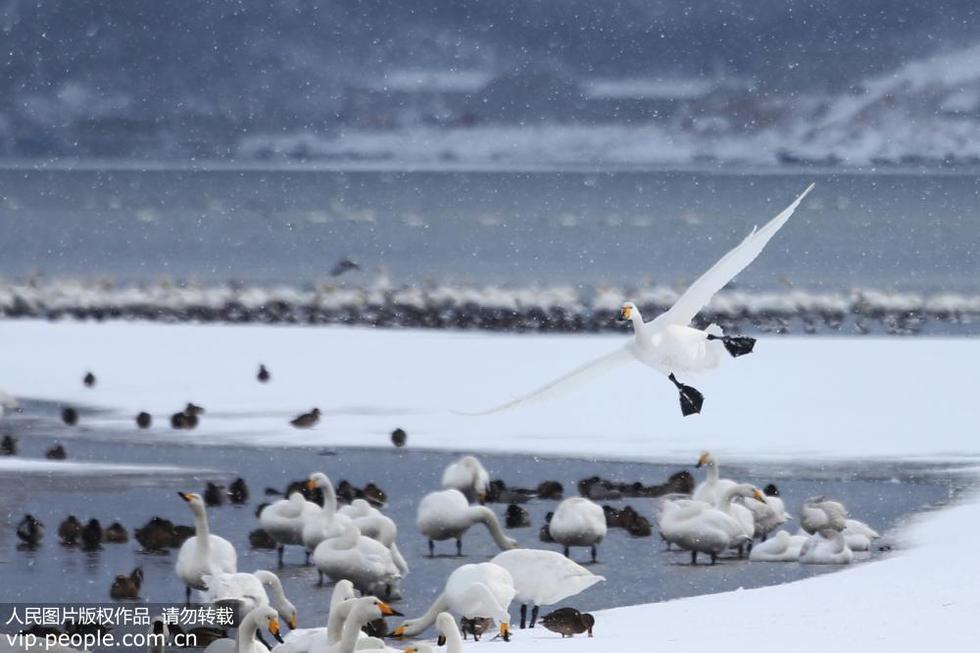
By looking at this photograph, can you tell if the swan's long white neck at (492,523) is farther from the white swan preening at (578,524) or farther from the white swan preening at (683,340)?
the white swan preening at (683,340)

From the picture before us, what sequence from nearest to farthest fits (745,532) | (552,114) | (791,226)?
(745,532) < (791,226) < (552,114)

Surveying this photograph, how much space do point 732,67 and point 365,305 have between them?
129933mm

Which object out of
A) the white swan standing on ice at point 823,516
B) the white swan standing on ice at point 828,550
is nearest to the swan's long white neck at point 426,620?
the white swan standing on ice at point 828,550

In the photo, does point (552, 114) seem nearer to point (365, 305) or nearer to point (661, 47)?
point (661, 47)

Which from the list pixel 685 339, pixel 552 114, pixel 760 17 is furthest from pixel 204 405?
pixel 760 17

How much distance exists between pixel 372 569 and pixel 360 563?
0.26 feet

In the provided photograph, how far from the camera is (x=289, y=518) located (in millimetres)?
13469

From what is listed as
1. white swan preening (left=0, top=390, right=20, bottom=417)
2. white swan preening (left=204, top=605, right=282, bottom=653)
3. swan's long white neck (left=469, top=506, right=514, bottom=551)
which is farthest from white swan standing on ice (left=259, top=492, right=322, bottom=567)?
white swan preening (left=0, top=390, right=20, bottom=417)

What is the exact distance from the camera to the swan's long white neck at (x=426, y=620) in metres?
11.0

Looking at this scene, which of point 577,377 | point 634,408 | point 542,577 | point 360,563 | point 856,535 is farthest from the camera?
point 634,408

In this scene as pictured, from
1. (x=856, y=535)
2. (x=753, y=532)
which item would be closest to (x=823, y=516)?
(x=856, y=535)

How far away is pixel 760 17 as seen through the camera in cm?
16900

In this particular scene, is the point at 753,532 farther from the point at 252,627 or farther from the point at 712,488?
the point at 252,627

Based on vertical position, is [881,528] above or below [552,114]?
below
